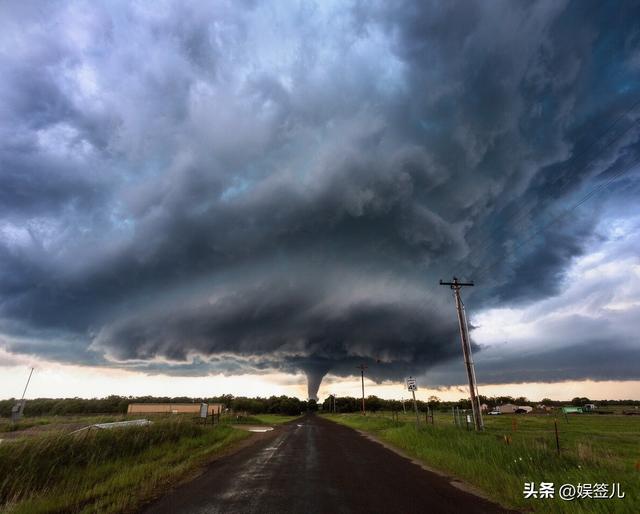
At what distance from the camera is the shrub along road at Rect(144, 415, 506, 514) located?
25.0ft

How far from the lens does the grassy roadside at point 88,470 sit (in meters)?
8.38

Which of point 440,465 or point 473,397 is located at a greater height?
point 473,397

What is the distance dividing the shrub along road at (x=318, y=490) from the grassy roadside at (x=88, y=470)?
46.6 inches

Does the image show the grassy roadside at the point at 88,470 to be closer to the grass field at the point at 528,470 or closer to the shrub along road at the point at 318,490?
the shrub along road at the point at 318,490

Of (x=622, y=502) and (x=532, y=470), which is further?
(x=532, y=470)

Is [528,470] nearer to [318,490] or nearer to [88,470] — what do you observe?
[318,490]

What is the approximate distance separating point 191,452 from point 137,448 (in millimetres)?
2546

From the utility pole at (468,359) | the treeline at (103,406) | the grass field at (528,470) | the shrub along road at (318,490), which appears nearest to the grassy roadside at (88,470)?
the shrub along road at (318,490)

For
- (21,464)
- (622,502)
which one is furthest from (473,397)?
(21,464)

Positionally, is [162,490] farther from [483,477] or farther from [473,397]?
[473,397]

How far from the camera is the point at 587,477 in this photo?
28.1 feet

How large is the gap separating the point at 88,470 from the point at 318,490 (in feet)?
28.7

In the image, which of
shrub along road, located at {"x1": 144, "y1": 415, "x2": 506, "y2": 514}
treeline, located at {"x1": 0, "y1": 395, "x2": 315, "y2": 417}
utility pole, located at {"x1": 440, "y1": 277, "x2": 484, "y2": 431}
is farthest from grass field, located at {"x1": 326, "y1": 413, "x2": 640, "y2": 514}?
treeline, located at {"x1": 0, "y1": 395, "x2": 315, "y2": 417}

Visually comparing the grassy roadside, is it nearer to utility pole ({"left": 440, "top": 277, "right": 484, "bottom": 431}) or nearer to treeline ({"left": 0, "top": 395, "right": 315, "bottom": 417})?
utility pole ({"left": 440, "top": 277, "right": 484, "bottom": 431})
